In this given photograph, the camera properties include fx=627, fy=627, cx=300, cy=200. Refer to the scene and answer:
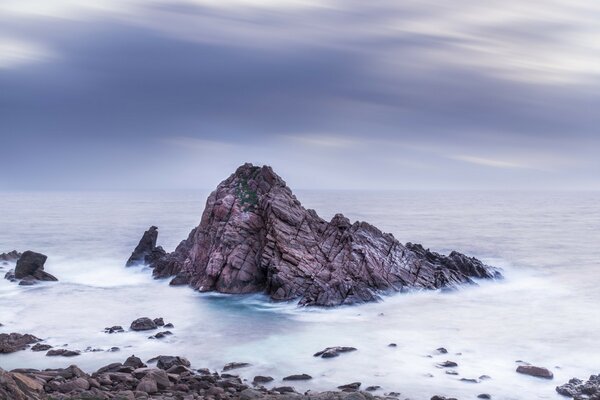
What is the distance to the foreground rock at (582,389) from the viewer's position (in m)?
25.8

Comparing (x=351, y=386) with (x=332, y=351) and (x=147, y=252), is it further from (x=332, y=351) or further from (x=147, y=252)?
(x=147, y=252)

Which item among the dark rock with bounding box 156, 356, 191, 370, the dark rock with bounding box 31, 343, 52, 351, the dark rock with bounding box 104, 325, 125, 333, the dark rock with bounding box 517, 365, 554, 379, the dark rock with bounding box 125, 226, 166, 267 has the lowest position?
the dark rock with bounding box 31, 343, 52, 351

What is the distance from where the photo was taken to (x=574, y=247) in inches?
3211

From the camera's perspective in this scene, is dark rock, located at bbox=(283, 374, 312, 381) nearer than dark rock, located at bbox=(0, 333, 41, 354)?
Yes

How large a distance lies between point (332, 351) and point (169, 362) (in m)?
8.65

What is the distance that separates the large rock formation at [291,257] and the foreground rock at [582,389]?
62.8 feet

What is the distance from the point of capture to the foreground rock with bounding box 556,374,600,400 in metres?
25.8

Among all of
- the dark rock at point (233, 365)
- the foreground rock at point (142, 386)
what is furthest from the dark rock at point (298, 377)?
the dark rock at point (233, 365)

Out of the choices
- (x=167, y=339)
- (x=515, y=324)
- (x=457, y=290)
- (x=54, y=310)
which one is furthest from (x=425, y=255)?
(x=54, y=310)

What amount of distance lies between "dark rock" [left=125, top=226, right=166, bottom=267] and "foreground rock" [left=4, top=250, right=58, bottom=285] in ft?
29.9

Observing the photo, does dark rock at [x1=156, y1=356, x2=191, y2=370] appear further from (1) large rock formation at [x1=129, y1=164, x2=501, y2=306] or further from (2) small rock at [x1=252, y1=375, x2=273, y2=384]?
(1) large rock formation at [x1=129, y1=164, x2=501, y2=306]

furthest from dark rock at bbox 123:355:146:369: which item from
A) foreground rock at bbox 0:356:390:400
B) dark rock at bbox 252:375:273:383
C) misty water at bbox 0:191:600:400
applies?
dark rock at bbox 252:375:273:383

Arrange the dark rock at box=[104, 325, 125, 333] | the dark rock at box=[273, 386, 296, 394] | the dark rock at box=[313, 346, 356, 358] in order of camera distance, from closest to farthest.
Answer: the dark rock at box=[273, 386, 296, 394] → the dark rock at box=[313, 346, 356, 358] → the dark rock at box=[104, 325, 125, 333]

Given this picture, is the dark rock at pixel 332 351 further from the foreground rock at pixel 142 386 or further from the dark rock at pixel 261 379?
the foreground rock at pixel 142 386
